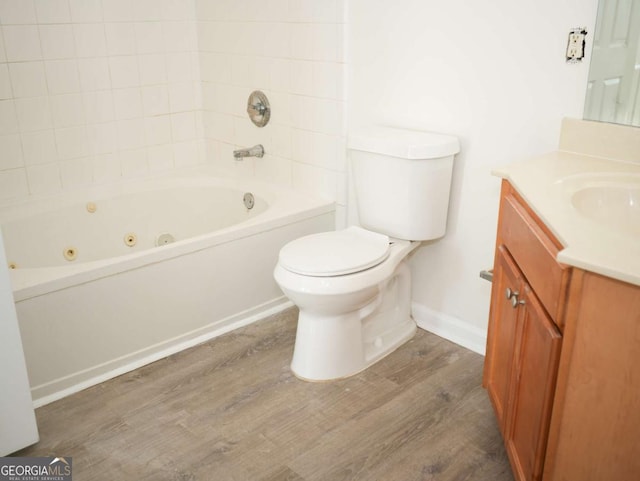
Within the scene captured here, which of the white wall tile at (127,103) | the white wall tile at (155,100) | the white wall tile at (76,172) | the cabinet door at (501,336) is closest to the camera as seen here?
the cabinet door at (501,336)

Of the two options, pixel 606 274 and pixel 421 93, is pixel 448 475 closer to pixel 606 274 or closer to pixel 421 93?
pixel 606 274

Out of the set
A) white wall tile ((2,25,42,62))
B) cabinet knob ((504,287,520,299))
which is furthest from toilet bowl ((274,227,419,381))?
white wall tile ((2,25,42,62))

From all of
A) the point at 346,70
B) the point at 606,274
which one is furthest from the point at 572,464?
the point at 346,70

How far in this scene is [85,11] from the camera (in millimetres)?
2914

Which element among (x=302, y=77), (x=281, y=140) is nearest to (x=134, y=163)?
(x=281, y=140)

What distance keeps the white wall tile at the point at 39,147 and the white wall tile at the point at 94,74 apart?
281mm

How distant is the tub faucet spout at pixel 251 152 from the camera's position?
3129 mm

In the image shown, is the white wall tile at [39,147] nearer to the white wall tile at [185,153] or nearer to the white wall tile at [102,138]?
the white wall tile at [102,138]

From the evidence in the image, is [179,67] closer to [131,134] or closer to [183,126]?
[183,126]

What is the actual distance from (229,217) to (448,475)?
1792 mm

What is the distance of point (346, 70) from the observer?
8.90 feet

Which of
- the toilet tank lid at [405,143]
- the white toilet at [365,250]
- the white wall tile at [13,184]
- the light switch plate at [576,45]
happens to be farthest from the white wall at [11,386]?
the light switch plate at [576,45]

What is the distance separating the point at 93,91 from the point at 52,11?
382 mm

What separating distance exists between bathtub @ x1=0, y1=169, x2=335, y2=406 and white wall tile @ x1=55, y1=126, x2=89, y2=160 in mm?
185
